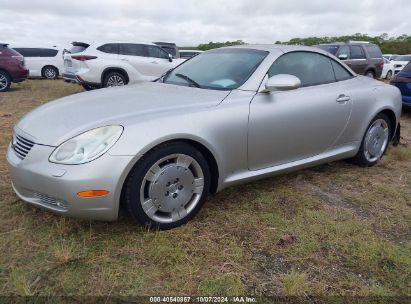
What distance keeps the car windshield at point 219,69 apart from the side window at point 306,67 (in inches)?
7.3

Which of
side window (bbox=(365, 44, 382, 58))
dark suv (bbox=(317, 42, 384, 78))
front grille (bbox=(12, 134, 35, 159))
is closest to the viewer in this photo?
front grille (bbox=(12, 134, 35, 159))

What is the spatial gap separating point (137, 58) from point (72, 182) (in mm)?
8860

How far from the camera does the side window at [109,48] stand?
10516mm

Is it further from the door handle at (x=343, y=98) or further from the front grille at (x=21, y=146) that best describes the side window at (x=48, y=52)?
the door handle at (x=343, y=98)

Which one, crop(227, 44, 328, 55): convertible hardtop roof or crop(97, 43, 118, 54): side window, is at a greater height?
crop(227, 44, 328, 55): convertible hardtop roof

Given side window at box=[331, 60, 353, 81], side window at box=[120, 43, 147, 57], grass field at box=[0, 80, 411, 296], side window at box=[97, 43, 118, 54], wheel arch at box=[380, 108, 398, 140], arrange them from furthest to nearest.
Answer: side window at box=[120, 43, 147, 57] < side window at box=[97, 43, 118, 54] < wheel arch at box=[380, 108, 398, 140] < side window at box=[331, 60, 353, 81] < grass field at box=[0, 80, 411, 296]

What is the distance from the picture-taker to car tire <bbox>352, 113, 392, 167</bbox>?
4428 mm

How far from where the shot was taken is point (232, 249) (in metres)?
2.74

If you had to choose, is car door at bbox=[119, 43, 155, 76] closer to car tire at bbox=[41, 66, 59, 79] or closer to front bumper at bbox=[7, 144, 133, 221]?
front bumper at bbox=[7, 144, 133, 221]

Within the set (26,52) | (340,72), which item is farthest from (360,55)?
(26,52)

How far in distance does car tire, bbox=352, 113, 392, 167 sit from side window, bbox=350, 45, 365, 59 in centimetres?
888

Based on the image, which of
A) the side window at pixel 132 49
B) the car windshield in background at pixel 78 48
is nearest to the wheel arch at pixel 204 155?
the side window at pixel 132 49

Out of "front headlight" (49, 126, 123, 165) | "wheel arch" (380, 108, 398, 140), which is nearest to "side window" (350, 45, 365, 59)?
"wheel arch" (380, 108, 398, 140)

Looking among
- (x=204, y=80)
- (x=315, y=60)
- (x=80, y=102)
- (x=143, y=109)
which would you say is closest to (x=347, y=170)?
(x=315, y=60)
